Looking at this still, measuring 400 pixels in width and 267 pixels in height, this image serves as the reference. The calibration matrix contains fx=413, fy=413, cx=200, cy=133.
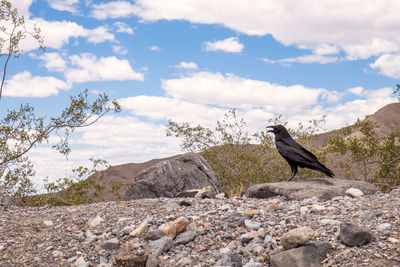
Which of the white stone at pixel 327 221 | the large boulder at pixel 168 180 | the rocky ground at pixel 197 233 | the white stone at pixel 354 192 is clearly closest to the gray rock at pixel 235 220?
the rocky ground at pixel 197 233

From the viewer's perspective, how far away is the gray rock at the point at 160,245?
21.4ft

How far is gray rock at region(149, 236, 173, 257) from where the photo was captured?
6.52 m

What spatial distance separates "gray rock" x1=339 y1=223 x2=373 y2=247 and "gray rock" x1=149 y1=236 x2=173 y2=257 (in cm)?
268

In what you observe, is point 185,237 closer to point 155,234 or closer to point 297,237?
point 155,234

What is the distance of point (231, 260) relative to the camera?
5.86 m

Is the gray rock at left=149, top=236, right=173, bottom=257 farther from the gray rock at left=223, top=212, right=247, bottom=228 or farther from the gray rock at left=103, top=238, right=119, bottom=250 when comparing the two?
the gray rock at left=223, top=212, right=247, bottom=228

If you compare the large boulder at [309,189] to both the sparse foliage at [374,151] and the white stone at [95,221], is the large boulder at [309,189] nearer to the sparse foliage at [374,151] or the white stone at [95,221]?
the white stone at [95,221]

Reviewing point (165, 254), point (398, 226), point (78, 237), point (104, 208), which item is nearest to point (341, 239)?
point (398, 226)

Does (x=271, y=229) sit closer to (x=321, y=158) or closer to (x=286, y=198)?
(x=286, y=198)

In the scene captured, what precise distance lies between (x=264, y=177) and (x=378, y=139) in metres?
4.53

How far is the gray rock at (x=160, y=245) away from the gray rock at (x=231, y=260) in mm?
1083

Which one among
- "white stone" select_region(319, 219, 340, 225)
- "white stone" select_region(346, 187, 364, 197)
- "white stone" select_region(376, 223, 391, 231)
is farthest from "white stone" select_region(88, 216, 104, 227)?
"white stone" select_region(346, 187, 364, 197)

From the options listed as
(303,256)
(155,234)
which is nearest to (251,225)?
(303,256)

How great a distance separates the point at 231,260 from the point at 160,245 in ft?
4.30
